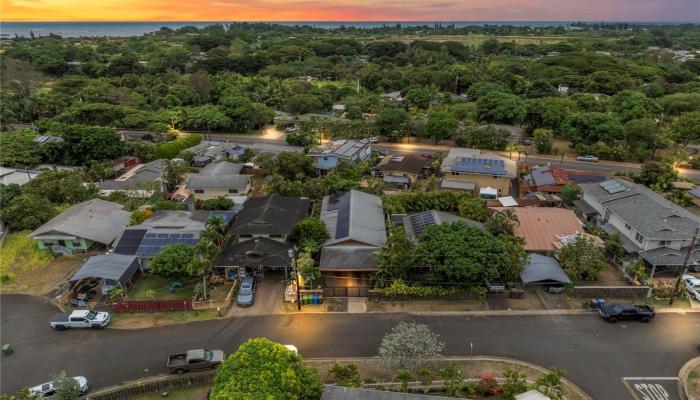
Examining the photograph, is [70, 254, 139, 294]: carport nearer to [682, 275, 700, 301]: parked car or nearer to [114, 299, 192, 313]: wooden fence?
[114, 299, 192, 313]: wooden fence

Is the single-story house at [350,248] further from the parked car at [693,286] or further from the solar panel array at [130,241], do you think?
the parked car at [693,286]

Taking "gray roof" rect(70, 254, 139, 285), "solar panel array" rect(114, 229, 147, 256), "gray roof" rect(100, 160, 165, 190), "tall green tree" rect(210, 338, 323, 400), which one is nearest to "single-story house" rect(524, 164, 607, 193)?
"tall green tree" rect(210, 338, 323, 400)

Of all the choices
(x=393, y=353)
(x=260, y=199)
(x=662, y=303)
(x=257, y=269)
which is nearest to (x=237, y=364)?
(x=393, y=353)

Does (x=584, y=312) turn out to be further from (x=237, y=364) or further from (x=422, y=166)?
(x=422, y=166)

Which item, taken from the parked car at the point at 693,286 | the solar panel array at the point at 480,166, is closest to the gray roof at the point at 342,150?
the solar panel array at the point at 480,166

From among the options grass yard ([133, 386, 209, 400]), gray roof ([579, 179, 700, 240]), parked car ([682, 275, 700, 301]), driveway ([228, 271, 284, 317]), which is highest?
gray roof ([579, 179, 700, 240])

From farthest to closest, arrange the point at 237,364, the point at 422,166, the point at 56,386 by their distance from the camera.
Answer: the point at 422,166
the point at 56,386
the point at 237,364
